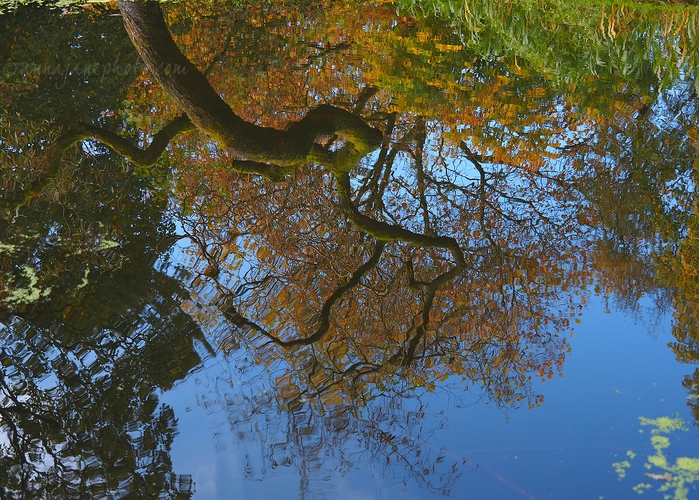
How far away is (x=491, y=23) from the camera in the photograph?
6883mm

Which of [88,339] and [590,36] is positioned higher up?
[590,36]

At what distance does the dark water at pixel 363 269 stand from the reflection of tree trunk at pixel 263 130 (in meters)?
0.02

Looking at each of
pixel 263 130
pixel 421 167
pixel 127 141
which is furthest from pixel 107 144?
pixel 421 167

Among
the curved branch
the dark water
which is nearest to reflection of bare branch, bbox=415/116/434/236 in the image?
the dark water

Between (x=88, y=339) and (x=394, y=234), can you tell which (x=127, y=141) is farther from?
(x=394, y=234)

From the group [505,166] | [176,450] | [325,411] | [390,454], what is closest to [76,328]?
[176,450]

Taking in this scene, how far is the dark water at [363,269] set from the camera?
2.77 meters

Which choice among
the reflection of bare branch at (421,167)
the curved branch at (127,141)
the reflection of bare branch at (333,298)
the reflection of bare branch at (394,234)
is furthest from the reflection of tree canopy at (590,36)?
the curved branch at (127,141)

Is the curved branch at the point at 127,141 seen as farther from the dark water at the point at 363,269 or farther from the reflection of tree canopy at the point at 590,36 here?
the reflection of tree canopy at the point at 590,36

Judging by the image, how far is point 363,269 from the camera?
3934mm

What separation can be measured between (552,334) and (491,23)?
14.6 ft

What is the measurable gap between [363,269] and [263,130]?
202 cm

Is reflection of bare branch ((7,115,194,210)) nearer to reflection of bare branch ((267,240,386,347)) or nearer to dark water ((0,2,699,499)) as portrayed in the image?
dark water ((0,2,699,499))

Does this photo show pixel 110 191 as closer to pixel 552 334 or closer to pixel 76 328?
pixel 76 328
